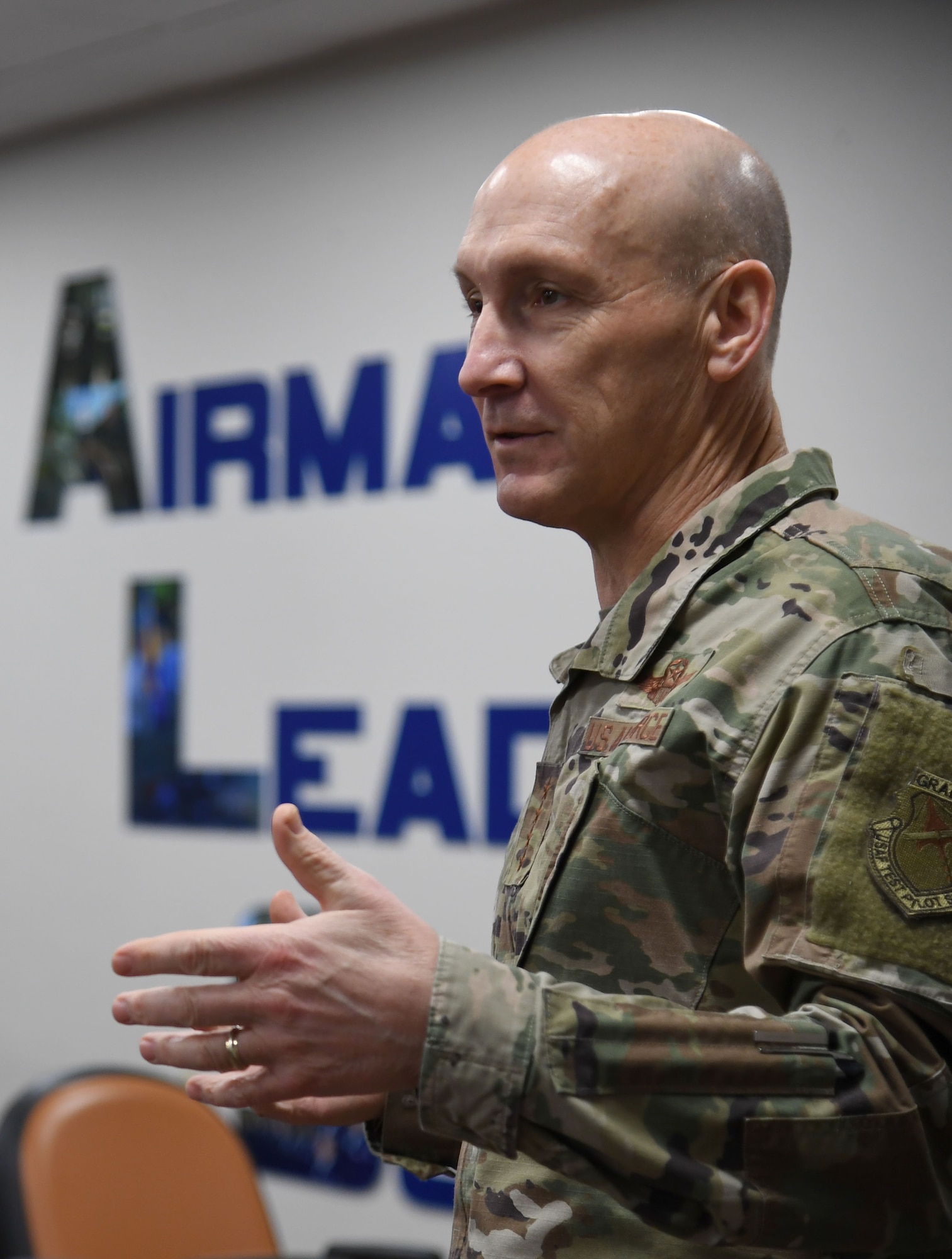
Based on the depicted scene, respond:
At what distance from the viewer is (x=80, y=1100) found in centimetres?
203

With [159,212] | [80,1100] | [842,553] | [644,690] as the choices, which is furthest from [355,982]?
[159,212]

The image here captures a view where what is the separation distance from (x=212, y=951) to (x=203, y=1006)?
31mm

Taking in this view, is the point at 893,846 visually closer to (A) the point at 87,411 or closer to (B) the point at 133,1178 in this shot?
(B) the point at 133,1178

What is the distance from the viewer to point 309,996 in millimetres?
682

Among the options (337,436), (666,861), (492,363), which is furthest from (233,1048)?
(337,436)

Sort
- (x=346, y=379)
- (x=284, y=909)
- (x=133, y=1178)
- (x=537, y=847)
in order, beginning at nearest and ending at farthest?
(x=284, y=909) < (x=537, y=847) < (x=133, y=1178) < (x=346, y=379)

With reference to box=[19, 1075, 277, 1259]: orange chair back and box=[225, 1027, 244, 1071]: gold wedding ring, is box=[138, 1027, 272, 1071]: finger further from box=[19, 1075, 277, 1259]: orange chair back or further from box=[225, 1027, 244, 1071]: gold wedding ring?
box=[19, 1075, 277, 1259]: orange chair back

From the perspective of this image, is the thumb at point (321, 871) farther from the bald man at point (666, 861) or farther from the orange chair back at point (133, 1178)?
the orange chair back at point (133, 1178)

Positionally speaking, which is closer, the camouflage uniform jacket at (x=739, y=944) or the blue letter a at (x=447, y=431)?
the camouflage uniform jacket at (x=739, y=944)

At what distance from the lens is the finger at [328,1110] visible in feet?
3.38

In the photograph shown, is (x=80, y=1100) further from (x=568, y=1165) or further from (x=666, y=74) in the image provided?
(x=666, y=74)

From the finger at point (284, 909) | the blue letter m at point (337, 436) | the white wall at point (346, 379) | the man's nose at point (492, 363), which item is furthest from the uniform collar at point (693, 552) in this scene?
the blue letter m at point (337, 436)

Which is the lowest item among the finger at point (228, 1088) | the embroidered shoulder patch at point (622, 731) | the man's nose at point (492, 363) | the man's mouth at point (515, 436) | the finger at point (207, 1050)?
the finger at point (228, 1088)

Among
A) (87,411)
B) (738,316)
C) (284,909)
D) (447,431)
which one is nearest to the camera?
(284,909)
